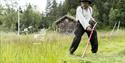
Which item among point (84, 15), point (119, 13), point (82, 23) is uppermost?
point (84, 15)

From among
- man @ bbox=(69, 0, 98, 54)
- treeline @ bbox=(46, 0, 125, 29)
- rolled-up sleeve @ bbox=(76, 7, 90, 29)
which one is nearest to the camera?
rolled-up sleeve @ bbox=(76, 7, 90, 29)

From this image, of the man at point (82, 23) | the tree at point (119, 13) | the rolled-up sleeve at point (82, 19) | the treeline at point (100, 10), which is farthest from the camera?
the treeline at point (100, 10)

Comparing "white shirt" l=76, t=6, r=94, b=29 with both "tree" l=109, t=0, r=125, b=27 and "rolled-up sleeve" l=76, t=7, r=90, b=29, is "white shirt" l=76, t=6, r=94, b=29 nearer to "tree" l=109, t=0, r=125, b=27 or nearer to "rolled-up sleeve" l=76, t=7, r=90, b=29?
"rolled-up sleeve" l=76, t=7, r=90, b=29

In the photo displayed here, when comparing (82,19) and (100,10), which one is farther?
(100,10)

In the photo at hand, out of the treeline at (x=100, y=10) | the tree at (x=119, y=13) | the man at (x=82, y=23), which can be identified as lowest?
the treeline at (x=100, y=10)

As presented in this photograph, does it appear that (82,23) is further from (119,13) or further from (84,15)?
(119,13)

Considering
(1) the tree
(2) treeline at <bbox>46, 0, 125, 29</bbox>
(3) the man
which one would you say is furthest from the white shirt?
(2) treeline at <bbox>46, 0, 125, 29</bbox>

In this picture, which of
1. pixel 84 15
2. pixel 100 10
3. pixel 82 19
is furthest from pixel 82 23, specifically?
pixel 100 10

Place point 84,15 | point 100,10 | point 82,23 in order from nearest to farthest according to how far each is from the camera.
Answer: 1. point 82,23
2. point 84,15
3. point 100,10

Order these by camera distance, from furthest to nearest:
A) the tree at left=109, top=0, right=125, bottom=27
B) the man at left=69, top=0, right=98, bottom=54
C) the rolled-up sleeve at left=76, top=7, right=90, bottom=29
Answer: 1. the tree at left=109, top=0, right=125, bottom=27
2. the man at left=69, top=0, right=98, bottom=54
3. the rolled-up sleeve at left=76, top=7, right=90, bottom=29

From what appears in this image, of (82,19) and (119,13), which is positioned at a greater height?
(82,19)

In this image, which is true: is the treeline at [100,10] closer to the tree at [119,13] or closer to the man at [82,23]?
the tree at [119,13]

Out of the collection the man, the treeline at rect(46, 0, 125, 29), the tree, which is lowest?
the treeline at rect(46, 0, 125, 29)

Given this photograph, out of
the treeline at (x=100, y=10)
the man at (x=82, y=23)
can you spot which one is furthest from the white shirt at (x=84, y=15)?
the treeline at (x=100, y=10)
